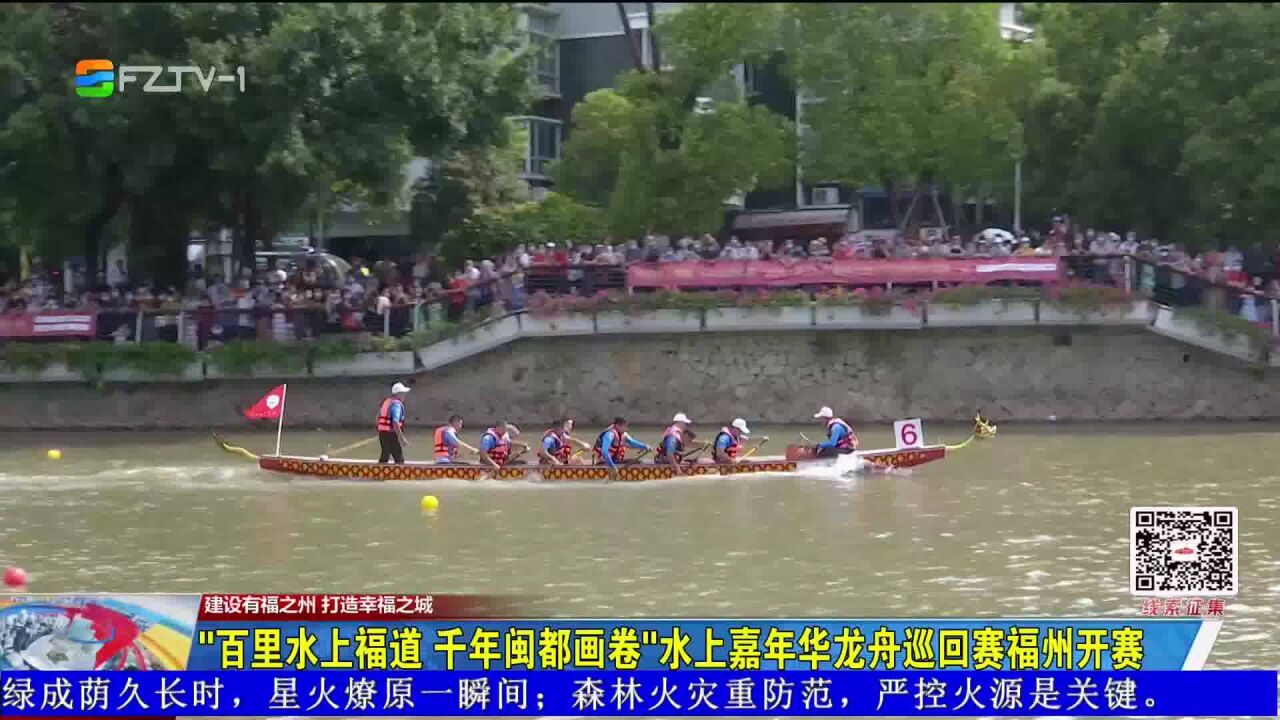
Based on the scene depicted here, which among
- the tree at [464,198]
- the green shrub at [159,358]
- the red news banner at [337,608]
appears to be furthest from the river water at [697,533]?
the tree at [464,198]

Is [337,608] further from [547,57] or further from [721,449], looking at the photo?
[547,57]

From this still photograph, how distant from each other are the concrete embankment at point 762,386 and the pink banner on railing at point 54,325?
1137mm

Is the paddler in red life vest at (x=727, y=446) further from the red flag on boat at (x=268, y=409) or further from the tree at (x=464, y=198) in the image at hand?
the tree at (x=464, y=198)

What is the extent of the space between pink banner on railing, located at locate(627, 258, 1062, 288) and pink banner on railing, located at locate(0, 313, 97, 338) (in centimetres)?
1180

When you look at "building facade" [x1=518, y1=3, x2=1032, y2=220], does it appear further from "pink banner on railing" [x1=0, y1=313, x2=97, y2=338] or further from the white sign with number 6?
the white sign with number 6

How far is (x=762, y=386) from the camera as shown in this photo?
3509 cm

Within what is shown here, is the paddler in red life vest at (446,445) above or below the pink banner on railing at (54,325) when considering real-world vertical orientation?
below

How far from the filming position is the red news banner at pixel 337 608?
398 inches

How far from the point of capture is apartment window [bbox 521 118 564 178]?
55406 millimetres

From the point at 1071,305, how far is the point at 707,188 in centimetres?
973

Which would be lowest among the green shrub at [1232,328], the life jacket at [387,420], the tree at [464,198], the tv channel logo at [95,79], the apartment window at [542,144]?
the life jacket at [387,420]

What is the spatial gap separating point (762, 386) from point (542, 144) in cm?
2333

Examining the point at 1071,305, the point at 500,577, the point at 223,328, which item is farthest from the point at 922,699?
the point at 223,328

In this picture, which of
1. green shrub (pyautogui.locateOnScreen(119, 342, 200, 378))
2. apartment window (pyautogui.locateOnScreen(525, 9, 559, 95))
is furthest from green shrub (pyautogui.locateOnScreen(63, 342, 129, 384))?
apartment window (pyautogui.locateOnScreen(525, 9, 559, 95))
